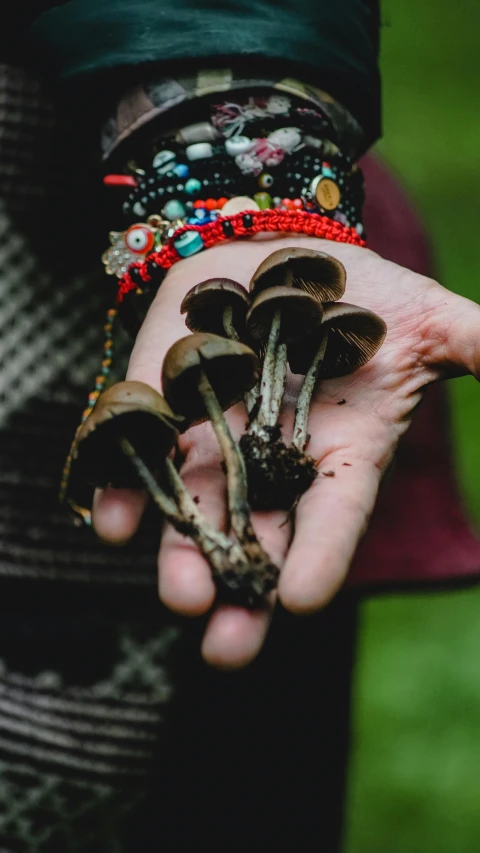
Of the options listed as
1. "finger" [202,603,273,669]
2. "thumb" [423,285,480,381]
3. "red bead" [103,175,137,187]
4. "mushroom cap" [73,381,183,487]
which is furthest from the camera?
"red bead" [103,175,137,187]

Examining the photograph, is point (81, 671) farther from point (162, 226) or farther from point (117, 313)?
point (162, 226)

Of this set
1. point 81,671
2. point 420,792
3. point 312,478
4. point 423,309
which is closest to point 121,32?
point 423,309

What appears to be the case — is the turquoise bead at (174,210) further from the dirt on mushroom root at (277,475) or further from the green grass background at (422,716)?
the green grass background at (422,716)

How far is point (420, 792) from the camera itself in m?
2.86

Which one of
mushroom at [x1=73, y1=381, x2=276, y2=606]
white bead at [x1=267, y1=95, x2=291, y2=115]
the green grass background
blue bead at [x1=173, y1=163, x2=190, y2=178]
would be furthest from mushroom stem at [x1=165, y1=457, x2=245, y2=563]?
the green grass background

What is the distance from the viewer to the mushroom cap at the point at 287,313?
137cm

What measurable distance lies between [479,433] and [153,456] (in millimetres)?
3625

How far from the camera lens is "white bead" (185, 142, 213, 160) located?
1568 millimetres

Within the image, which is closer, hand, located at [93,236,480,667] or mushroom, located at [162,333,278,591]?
hand, located at [93,236,480,667]

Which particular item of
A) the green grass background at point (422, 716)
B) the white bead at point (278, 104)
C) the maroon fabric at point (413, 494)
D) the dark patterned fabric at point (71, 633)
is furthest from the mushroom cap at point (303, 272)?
the green grass background at point (422, 716)

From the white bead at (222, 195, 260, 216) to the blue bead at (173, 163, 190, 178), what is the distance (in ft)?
0.28

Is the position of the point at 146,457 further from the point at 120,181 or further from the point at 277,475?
the point at 120,181

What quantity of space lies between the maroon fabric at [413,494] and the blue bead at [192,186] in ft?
2.08

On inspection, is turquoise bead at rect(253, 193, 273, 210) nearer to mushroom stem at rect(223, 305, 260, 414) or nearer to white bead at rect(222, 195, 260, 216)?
white bead at rect(222, 195, 260, 216)
